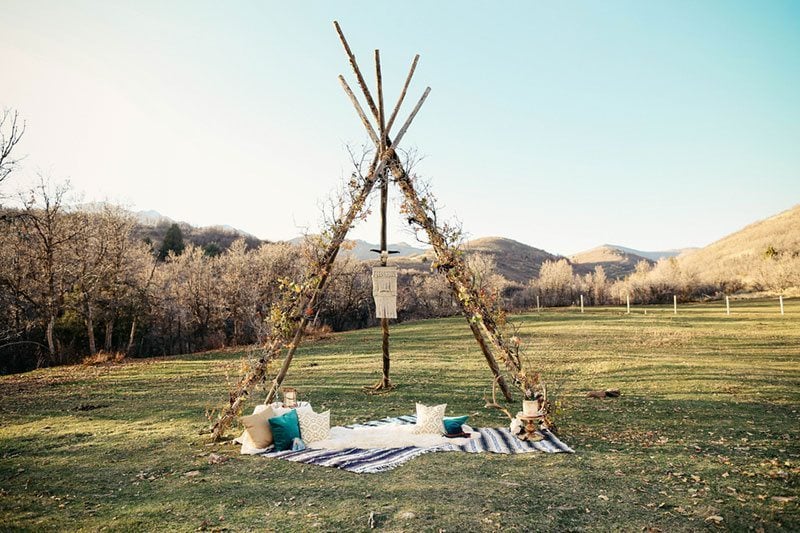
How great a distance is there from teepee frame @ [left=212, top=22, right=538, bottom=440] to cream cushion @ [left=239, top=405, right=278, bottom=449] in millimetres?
611

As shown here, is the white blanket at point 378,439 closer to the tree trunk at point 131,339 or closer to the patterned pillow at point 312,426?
the patterned pillow at point 312,426

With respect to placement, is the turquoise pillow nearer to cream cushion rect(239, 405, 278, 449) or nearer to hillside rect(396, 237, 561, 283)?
cream cushion rect(239, 405, 278, 449)

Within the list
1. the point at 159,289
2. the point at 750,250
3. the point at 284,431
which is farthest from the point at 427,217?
the point at 750,250

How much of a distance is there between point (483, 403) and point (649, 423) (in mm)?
2905

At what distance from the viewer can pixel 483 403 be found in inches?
368

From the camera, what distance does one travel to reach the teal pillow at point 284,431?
6.61 metres

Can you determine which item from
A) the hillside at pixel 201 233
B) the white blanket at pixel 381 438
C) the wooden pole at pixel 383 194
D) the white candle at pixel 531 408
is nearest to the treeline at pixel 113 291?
the wooden pole at pixel 383 194

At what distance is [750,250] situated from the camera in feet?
183

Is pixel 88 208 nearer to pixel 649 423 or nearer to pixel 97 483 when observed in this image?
pixel 97 483

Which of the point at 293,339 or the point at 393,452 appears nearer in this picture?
the point at 393,452

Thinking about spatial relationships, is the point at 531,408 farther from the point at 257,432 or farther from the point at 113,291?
the point at 113,291

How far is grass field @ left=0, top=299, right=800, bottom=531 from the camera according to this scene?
427 centimetres

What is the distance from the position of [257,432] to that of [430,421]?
7.97ft

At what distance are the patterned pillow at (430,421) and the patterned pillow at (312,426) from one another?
52.1 inches
